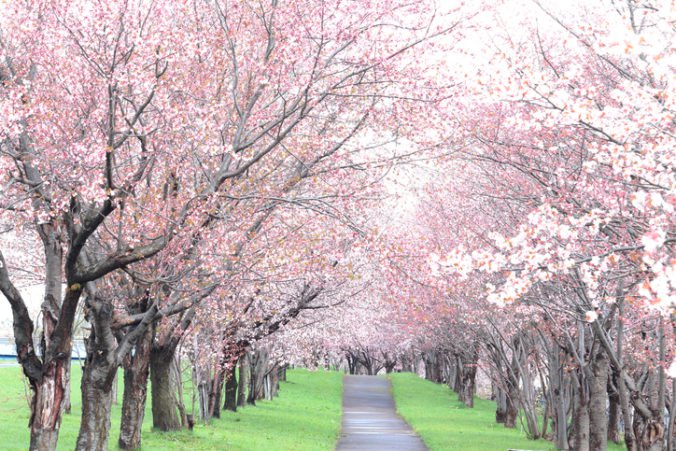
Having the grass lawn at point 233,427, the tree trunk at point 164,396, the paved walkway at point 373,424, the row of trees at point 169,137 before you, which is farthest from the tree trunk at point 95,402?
the paved walkway at point 373,424

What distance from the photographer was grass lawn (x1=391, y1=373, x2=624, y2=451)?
2905 cm

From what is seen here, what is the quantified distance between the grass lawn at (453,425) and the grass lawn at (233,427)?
11.5ft

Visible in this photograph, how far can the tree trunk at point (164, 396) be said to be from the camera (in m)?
24.4

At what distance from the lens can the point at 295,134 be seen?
18.1m

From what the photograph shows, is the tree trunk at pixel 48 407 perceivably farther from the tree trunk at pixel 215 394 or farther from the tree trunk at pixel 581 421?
the tree trunk at pixel 215 394

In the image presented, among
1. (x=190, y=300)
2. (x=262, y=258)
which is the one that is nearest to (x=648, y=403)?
(x=262, y=258)

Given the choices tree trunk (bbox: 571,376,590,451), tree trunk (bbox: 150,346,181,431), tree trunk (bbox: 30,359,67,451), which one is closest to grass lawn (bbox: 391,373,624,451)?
tree trunk (bbox: 571,376,590,451)

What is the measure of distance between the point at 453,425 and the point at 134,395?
1979 cm

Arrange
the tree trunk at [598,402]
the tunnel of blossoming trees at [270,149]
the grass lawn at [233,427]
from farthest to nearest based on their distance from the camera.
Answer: the grass lawn at [233,427] < the tree trunk at [598,402] < the tunnel of blossoming trees at [270,149]

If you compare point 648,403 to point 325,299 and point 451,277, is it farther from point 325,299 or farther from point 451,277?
point 325,299

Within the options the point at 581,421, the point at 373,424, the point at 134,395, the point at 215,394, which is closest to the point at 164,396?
the point at 134,395

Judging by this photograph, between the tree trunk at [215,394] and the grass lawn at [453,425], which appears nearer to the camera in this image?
the grass lawn at [453,425]

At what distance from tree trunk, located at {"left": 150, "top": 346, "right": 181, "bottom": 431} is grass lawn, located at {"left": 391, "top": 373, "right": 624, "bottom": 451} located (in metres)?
7.68

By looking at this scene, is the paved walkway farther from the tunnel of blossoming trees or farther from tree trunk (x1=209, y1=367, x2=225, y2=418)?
the tunnel of blossoming trees
